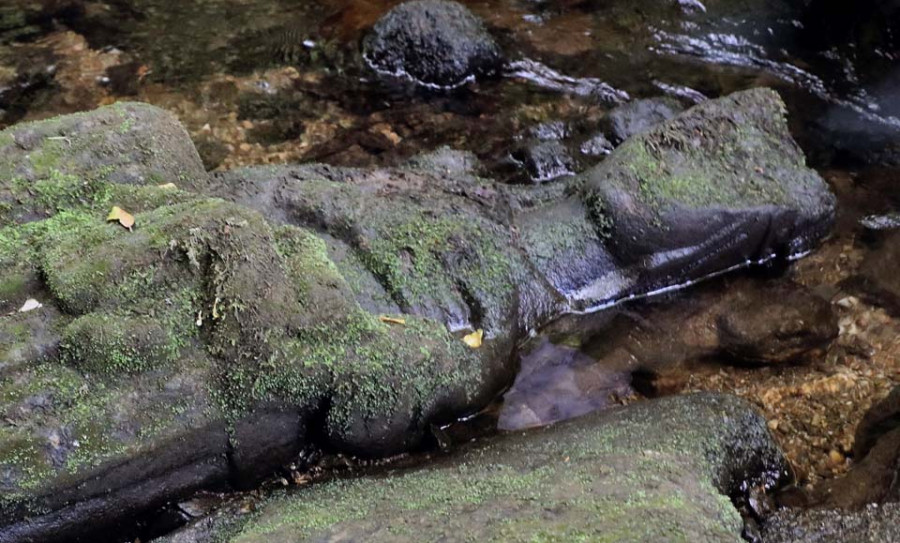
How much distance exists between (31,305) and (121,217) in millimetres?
603

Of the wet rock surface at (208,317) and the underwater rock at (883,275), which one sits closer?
the wet rock surface at (208,317)

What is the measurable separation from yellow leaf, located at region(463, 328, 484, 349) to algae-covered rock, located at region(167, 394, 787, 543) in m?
0.49

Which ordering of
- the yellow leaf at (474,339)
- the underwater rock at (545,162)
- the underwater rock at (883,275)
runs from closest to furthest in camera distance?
the yellow leaf at (474,339) < the underwater rock at (883,275) < the underwater rock at (545,162)

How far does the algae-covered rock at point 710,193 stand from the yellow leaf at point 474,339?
3.91ft

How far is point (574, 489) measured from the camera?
282 cm

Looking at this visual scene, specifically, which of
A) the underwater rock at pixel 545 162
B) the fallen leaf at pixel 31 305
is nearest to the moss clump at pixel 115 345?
the fallen leaf at pixel 31 305

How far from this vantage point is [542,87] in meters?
7.09

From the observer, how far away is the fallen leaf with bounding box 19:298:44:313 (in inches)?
125

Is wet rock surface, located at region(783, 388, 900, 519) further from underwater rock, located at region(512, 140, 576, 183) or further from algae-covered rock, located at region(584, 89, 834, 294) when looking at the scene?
→ underwater rock, located at region(512, 140, 576, 183)

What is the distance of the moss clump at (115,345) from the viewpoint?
305 centimetres

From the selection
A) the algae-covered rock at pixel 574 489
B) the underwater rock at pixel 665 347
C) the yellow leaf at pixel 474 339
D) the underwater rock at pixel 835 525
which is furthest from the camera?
the underwater rock at pixel 665 347

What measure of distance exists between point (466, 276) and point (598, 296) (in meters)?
1.05

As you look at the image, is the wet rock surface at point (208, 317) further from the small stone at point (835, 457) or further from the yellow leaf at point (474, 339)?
the small stone at point (835, 457)

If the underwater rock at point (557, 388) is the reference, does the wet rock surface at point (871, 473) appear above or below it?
above
